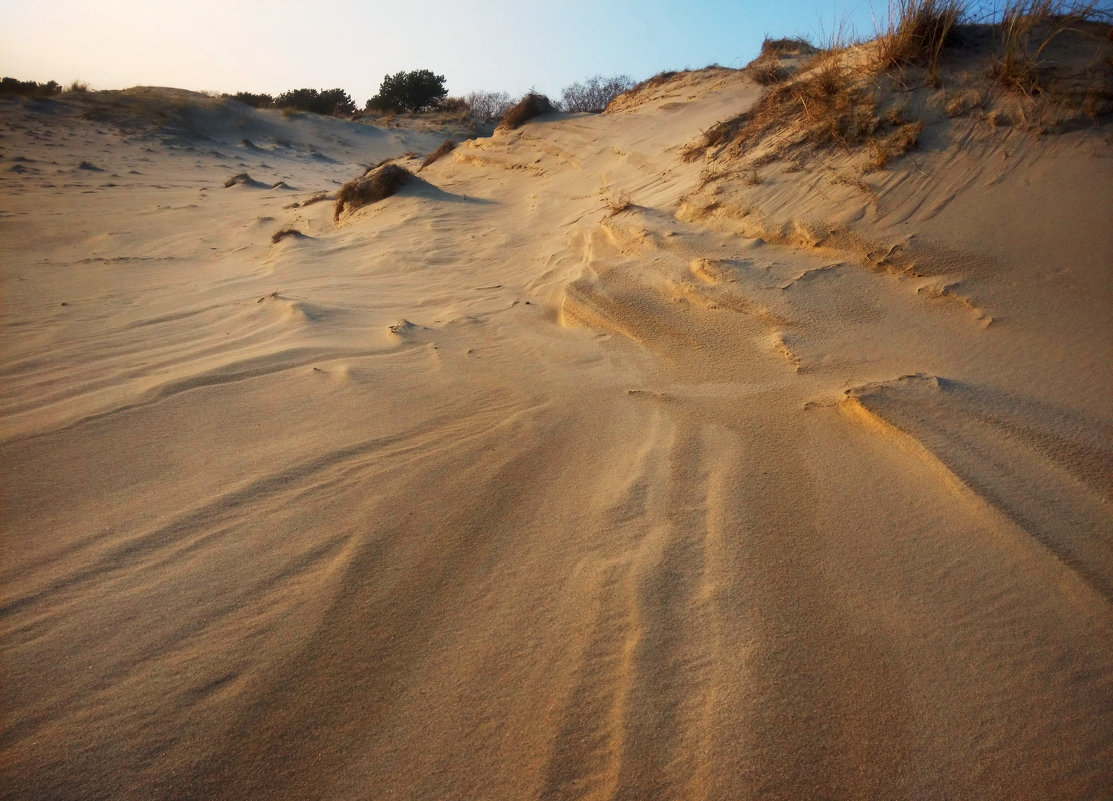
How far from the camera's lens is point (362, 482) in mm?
1849

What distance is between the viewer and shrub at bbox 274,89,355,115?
21.8 meters

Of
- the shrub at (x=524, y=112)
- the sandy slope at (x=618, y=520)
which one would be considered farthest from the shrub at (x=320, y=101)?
the sandy slope at (x=618, y=520)

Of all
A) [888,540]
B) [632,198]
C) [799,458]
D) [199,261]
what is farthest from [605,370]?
[199,261]

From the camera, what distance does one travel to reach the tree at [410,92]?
75.8 feet

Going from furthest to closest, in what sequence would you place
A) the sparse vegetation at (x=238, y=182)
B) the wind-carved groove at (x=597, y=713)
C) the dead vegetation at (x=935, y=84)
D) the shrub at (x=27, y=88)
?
the shrub at (x=27, y=88) → the sparse vegetation at (x=238, y=182) → the dead vegetation at (x=935, y=84) → the wind-carved groove at (x=597, y=713)

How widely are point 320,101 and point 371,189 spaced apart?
19.4m

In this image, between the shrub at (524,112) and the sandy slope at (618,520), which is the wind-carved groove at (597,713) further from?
the shrub at (524,112)

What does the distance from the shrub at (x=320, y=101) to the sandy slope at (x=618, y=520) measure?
21852mm

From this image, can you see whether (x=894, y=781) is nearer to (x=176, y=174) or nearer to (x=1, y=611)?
(x=1, y=611)

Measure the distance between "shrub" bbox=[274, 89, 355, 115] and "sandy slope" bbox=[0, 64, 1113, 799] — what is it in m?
21.9

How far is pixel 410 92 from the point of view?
75.8 feet

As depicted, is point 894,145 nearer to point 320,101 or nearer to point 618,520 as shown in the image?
point 618,520

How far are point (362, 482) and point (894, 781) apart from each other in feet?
4.95

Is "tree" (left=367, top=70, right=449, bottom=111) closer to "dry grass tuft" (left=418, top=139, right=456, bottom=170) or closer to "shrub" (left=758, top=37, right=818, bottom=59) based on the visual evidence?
"dry grass tuft" (left=418, top=139, right=456, bottom=170)
